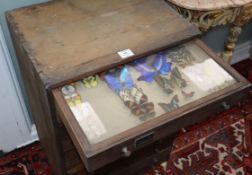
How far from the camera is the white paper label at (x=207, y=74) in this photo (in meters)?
0.87

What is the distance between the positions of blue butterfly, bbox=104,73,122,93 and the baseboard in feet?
4.13

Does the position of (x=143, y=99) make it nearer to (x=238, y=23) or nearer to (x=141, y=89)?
(x=141, y=89)

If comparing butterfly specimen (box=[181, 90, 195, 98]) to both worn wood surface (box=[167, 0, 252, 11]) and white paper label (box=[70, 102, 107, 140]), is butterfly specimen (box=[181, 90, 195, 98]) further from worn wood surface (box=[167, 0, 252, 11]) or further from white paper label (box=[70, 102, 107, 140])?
worn wood surface (box=[167, 0, 252, 11])

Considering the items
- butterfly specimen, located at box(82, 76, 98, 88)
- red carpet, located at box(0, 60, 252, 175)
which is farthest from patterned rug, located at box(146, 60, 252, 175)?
butterfly specimen, located at box(82, 76, 98, 88)

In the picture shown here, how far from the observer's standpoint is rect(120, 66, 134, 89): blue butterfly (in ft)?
2.88

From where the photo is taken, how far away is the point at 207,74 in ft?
2.95

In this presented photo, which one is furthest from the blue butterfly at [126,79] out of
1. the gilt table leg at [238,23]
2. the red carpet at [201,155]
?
the red carpet at [201,155]

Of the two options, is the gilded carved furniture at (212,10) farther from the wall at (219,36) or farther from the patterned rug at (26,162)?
the patterned rug at (26,162)

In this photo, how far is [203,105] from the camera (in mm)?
807

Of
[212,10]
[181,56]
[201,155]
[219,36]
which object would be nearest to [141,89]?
[181,56]

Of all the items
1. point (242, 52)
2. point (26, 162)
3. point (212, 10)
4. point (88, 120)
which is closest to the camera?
point (88, 120)

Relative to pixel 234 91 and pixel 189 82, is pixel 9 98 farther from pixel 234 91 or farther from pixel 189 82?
pixel 234 91

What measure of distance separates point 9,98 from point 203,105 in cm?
83

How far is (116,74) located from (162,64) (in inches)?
5.3
